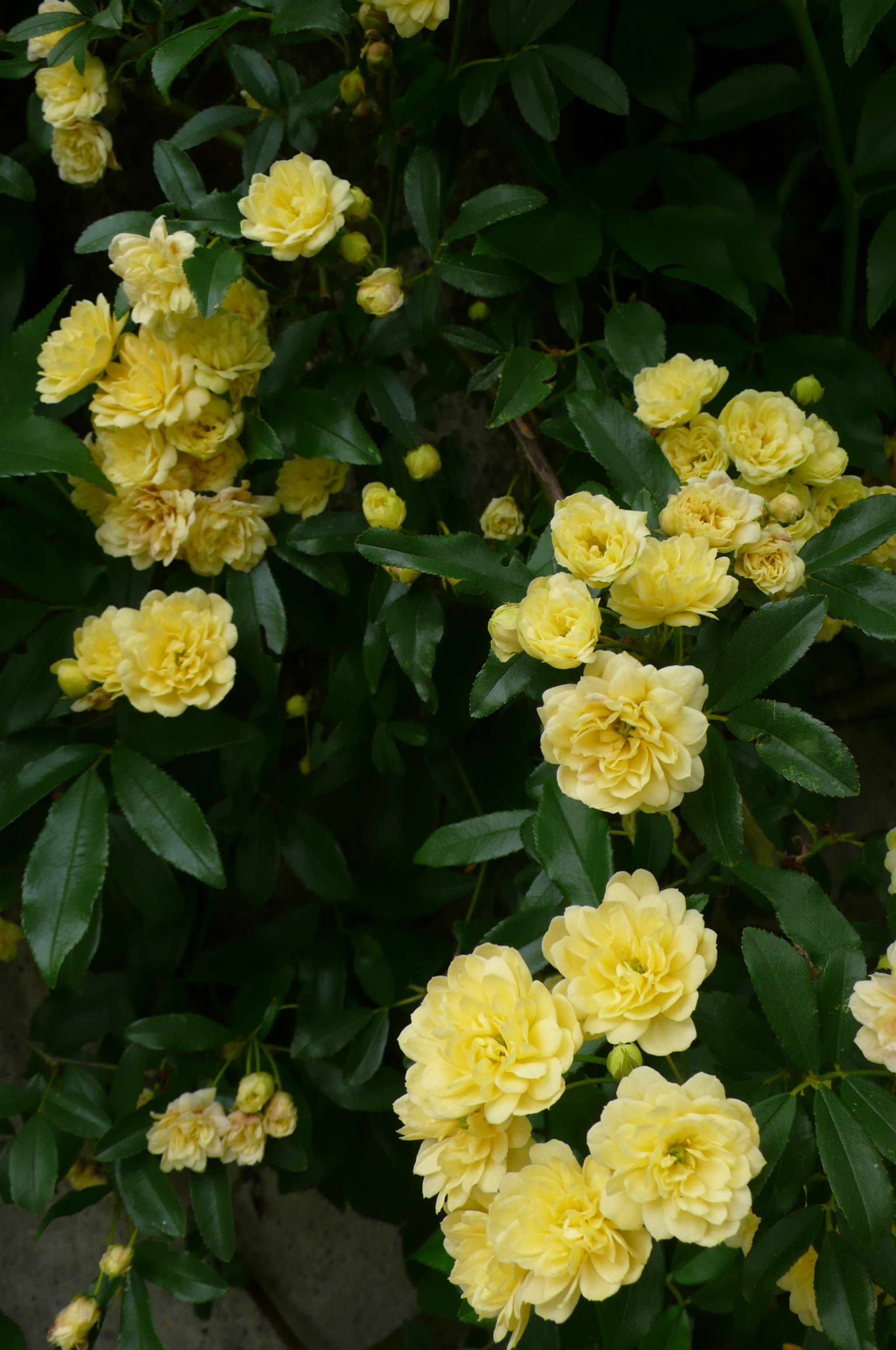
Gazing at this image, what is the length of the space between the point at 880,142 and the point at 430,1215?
152 centimetres

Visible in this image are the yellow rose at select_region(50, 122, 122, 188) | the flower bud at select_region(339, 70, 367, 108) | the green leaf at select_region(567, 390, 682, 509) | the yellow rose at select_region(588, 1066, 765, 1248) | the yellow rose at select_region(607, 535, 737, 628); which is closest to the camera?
the yellow rose at select_region(588, 1066, 765, 1248)

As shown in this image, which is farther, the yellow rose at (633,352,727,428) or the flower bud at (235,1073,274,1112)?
the flower bud at (235,1073,274,1112)

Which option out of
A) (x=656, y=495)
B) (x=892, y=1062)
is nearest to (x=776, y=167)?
(x=656, y=495)

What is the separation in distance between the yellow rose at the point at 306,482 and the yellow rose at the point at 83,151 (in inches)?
17.1

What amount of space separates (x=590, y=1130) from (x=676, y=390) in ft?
2.02

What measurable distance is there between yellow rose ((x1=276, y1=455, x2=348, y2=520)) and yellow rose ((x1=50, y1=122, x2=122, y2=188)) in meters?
0.43

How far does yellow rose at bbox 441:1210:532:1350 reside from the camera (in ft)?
A: 1.89

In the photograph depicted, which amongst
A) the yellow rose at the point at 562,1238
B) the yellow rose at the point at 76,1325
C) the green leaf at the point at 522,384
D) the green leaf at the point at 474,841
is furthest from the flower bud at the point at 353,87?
the yellow rose at the point at 76,1325

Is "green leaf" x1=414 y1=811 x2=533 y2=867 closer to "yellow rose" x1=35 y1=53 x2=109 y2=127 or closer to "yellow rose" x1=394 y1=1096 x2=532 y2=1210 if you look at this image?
"yellow rose" x1=394 y1=1096 x2=532 y2=1210

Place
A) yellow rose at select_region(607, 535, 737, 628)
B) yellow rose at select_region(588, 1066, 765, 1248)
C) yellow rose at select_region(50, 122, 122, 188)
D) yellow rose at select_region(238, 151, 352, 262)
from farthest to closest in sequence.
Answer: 1. yellow rose at select_region(50, 122, 122, 188)
2. yellow rose at select_region(238, 151, 352, 262)
3. yellow rose at select_region(607, 535, 737, 628)
4. yellow rose at select_region(588, 1066, 765, 1248)

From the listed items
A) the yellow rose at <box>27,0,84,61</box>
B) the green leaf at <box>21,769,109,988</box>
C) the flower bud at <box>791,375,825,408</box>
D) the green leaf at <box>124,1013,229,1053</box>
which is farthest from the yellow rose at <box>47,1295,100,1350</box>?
the yellow rose at <box>27,0,84,61</box>

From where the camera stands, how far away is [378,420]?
113 cm

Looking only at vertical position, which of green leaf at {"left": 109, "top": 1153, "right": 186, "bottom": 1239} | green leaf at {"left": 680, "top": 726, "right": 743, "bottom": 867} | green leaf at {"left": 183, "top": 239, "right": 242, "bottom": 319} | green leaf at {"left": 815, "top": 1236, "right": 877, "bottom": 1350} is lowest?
green leaf at {"left": 109, "top": 1153, "right": 186, "bottom": 1239}

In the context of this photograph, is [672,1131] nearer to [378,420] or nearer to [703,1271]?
[703,1271]
